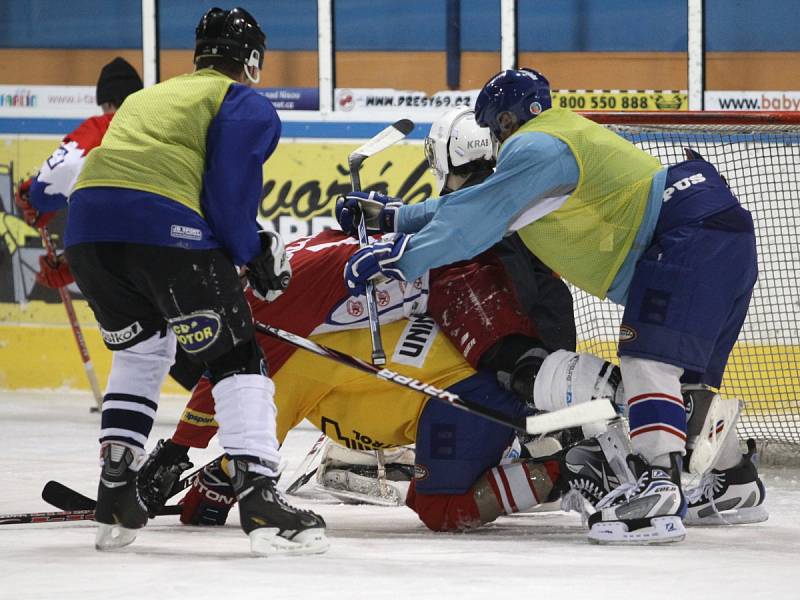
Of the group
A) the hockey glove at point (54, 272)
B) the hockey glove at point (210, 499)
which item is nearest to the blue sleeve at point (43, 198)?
the hockey glove at point (54, 272)

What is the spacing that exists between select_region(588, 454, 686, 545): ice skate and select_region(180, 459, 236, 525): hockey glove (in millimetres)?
865

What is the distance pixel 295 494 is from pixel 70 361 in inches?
111

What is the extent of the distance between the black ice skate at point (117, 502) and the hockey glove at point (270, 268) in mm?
445

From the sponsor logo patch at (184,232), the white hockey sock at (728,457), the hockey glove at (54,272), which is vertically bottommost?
the white hockey sock at (728,457)

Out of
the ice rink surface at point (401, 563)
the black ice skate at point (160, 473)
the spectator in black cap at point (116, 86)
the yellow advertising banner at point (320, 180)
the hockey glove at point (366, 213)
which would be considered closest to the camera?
the ice rink surface at point (401, 563)

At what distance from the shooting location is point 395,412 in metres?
3.40

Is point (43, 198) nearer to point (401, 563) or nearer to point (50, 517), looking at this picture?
point (50, 517)

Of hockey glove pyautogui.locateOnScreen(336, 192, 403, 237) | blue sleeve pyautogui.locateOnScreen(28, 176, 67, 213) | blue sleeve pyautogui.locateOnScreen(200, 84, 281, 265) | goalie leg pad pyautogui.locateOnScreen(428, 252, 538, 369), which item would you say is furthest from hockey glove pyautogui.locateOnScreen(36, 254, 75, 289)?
blue sleeve pyautogui.locateOnScreen(200, 84, 281, 265)

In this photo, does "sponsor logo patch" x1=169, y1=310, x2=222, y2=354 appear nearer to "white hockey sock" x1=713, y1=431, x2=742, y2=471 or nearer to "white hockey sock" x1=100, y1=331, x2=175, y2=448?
"white hockey sock" x1=100, y1=331, x2=175, y2=448

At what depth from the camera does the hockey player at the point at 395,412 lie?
323 cm

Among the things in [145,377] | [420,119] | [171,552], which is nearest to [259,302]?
[145,377]

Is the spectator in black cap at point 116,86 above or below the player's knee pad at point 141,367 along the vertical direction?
above

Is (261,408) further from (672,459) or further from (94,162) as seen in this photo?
(672,459)

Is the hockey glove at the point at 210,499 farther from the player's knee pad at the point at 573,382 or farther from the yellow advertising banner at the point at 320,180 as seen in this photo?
the yellow advertising banner at the point at 320,180
